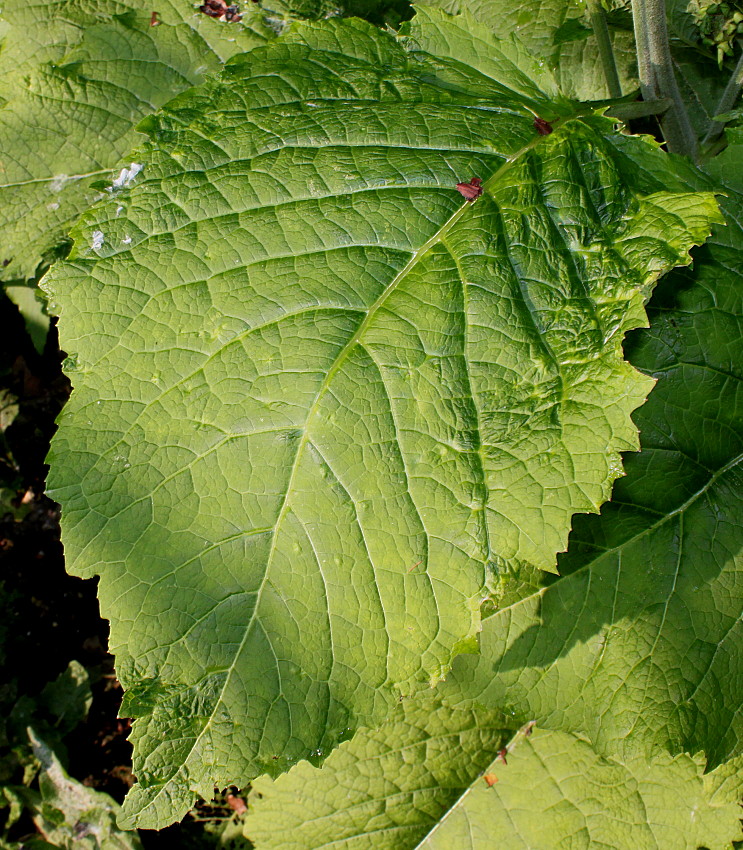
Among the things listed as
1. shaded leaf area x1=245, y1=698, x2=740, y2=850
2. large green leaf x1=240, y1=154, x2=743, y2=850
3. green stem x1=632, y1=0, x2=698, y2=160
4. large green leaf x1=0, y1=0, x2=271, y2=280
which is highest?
large green leaf x1=0, y1=0, x2=271, y2=280

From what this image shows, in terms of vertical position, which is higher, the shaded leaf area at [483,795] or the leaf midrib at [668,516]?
the leaf midrib at [668,516]

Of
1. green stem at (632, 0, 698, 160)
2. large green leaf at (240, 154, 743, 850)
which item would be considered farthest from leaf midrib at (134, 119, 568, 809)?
green stem at (632, 0, 698, 160)

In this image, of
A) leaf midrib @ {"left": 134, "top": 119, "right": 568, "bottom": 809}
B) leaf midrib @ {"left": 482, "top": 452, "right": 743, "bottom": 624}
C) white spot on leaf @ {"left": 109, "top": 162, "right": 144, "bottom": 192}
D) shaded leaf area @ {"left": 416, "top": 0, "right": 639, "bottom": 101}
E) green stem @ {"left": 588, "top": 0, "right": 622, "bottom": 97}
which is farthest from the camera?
shaded leaf area @ {"left": 416, "top": 0, "right": 639, "bottom": 101}

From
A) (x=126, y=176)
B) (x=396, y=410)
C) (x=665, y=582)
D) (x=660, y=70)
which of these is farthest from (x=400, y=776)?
(x=660, y=70)

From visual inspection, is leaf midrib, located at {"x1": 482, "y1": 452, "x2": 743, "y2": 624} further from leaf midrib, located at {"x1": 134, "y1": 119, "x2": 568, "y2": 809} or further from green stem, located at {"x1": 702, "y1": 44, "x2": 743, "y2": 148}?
green stem, located at {"x1": 702, "y1": 44, "x2": 743, "y2": 148}

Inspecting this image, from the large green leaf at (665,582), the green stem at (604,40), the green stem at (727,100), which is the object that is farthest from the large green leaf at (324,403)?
the green stem at (727,100)

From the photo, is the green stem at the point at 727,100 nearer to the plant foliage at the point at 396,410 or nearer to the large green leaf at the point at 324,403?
the plant foliage at the point at 396,410

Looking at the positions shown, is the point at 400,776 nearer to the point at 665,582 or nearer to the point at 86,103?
the point at 665,582
